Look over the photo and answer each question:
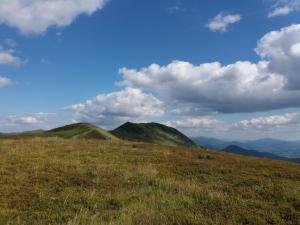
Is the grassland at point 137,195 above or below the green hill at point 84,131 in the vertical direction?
below

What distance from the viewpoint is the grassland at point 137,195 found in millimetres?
12648

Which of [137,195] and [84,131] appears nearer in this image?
[137,195]

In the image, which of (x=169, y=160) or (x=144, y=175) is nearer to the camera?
(x=144, y=175)

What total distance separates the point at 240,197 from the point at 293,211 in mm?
2814

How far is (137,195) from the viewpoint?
16.0 meters

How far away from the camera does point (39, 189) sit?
17172 millimetres

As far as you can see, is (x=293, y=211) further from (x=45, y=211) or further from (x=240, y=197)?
(x=45, y=211)

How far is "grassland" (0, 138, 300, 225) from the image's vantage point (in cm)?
1265

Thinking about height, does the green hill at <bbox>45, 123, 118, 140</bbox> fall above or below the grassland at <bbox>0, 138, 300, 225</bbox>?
above

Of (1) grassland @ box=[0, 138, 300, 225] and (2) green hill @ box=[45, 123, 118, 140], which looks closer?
(1) grassland @ box=[0, 138, 300, 225]

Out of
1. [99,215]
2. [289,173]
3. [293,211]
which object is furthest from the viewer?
[289,173]

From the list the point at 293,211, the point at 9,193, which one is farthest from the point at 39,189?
the point at 293,211

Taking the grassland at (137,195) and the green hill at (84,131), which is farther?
the green hill at (84,131)

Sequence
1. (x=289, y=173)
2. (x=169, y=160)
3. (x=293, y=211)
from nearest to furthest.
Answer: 1. (x=293, y=211)
2. (x=289, y=173)
3. (x=169, y=160)
